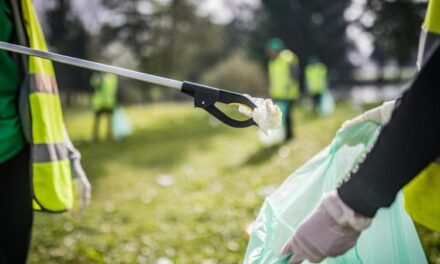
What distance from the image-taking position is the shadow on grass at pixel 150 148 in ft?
23.8

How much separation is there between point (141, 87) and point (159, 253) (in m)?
21.8

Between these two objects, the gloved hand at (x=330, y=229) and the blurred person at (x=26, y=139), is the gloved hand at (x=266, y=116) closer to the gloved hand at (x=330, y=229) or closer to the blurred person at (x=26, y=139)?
the gloved hand at (x=330, y=229)

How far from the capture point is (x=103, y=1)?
21.8 metres

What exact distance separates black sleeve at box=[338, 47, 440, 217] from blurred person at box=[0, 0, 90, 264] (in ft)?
4.25

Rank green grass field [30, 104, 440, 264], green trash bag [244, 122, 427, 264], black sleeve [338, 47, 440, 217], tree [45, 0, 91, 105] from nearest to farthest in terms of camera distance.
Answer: black sleeve [338, 47, 440, 217], green trash bag [244, 122, 427, 264], green grass field [30, 104, 440, 264], tree [45, 0, 91, 105]

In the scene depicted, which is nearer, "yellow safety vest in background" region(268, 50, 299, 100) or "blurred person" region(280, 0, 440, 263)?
"blurred person" region(280, 0, 440, 263)

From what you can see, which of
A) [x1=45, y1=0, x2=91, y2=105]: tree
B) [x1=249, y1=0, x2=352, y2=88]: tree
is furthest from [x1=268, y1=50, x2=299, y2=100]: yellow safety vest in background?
[x1=249, y1=0, x2=352, y2=88]: tree

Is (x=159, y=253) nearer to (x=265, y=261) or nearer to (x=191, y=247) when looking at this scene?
(x=191, y=247)

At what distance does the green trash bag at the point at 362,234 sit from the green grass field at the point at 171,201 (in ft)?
5.38

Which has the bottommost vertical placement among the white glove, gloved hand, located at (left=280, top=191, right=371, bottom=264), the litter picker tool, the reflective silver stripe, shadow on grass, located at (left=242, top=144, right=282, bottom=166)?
shadow on grass, located at (left=242, top=144, right=282, bottom=166)

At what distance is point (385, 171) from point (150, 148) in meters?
8.43

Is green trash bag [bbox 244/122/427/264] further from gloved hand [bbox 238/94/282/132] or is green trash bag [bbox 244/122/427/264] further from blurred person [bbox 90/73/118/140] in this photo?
blurred person [bbox 90/73/118/140]

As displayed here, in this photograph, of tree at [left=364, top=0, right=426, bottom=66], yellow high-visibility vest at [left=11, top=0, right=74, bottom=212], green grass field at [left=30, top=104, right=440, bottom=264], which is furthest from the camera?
tree at [left=364, top=0, right=426, bottom=66]

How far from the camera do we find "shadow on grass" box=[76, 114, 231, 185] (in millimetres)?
7254
